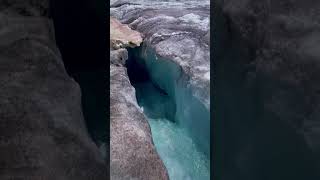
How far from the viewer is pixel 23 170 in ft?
6.06

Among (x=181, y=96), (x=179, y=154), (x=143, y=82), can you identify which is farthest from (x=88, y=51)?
(x=143, y=82)

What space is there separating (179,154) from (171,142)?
0.43 metres

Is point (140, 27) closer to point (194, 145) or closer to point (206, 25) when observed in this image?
point (206, 25)

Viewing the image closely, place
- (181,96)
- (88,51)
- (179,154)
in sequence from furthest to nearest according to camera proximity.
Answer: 1. (181,96)
2. (179,154)
3. (88,51)

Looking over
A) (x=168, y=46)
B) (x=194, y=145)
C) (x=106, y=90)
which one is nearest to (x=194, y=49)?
(x=168, y=46)

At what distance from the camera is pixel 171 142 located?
6.83 m

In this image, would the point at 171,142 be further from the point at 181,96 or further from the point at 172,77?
the point at 172,77

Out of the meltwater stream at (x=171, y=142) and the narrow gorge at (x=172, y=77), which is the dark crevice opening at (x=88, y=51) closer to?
the narrow gorge at (x=172, y=77)

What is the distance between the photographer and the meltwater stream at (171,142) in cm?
603

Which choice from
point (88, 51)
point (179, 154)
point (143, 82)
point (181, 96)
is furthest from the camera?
point (143, 82)

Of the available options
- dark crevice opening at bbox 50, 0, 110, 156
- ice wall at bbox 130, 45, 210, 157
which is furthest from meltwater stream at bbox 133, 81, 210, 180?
dark crevice opening at bbox 50, 0, 110, 156

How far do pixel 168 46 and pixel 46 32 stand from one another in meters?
5.28

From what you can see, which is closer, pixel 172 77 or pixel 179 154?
pixel 179 154

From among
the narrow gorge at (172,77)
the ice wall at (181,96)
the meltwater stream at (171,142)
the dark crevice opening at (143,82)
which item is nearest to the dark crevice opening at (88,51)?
the narrow gorge at (172,77)
